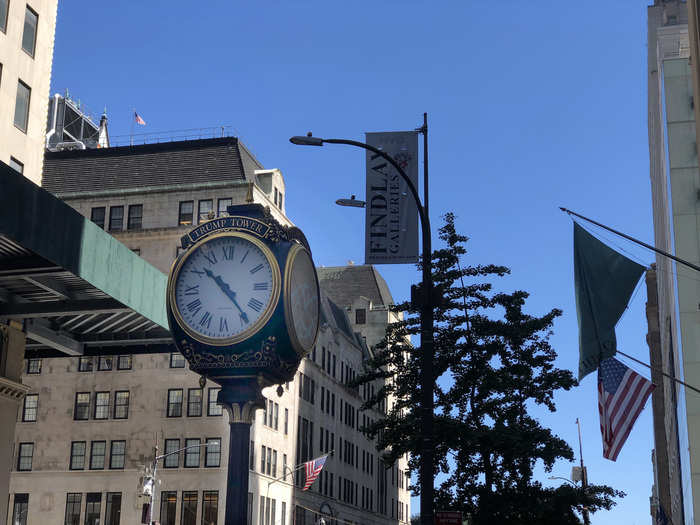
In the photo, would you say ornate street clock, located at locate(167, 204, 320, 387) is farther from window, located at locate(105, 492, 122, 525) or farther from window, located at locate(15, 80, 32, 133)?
window, located at locate(105, 492, 122, 525)

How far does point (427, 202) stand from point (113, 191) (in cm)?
6162

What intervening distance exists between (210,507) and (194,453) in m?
→ 4.07

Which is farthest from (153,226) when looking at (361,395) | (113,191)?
(361,395)

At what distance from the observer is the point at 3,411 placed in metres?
26.1

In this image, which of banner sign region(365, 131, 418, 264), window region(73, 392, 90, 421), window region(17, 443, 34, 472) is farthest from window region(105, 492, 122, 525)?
banner sign region(365, 131, 418, 264)

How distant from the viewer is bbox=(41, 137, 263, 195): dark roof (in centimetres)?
7619

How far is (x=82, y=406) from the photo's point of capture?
72.2 m

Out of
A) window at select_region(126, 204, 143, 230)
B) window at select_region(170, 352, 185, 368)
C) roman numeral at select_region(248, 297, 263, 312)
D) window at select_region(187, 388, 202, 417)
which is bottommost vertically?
roman numeral at select_region(248, 297, 263, 312)

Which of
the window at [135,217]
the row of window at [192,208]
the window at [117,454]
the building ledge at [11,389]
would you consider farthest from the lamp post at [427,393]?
the window at [135,217]

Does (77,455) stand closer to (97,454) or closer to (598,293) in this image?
(97,454)

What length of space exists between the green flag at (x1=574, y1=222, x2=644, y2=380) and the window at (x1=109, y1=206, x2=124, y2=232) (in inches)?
2359

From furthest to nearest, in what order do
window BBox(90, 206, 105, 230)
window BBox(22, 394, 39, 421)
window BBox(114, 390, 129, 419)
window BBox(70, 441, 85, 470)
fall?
window BBox(90, 206, 105, 230), window BBox(22, 394, 39, 421), window BBox(114, 390, 129, 419), window BBox(70, 441, 85, 470)

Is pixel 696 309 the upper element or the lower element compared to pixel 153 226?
lower

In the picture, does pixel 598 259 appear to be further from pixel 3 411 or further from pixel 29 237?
pixel 3 411
